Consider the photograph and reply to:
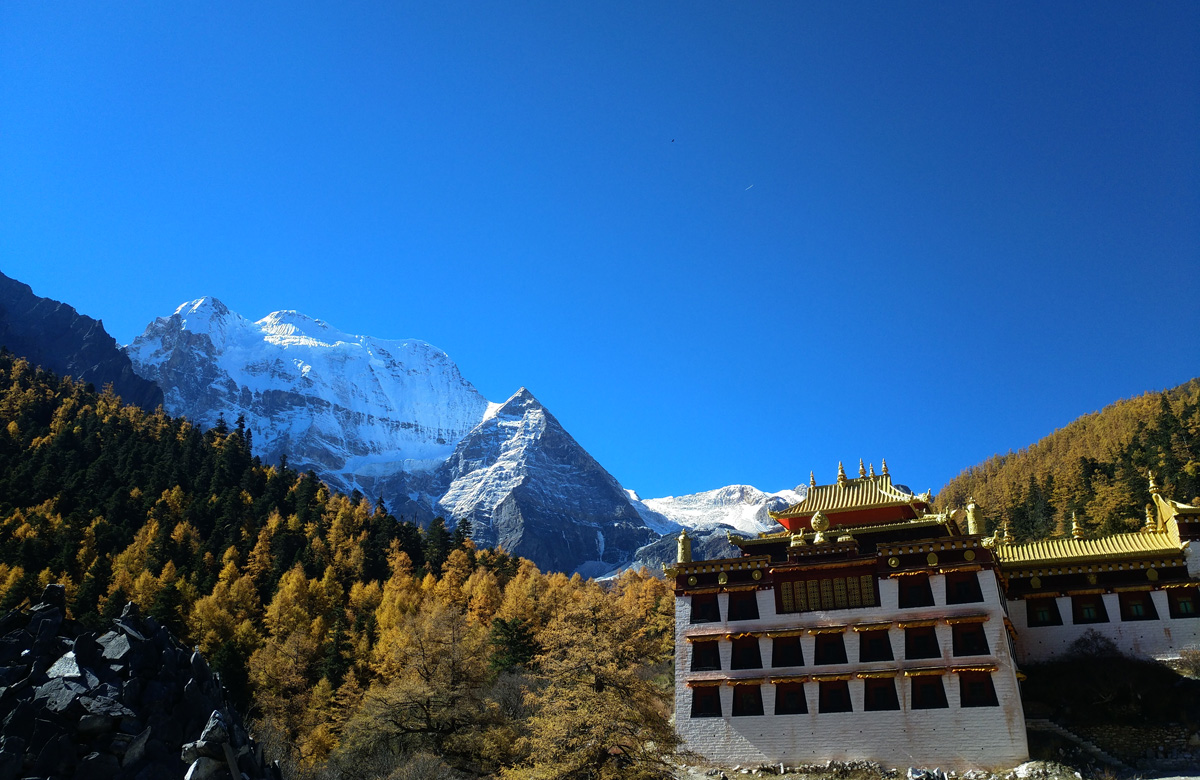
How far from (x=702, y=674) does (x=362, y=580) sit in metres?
47.5

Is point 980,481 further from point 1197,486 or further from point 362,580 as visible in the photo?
point 362,580

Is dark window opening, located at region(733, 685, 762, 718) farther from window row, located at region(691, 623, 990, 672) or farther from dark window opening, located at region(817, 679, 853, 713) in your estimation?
dark window opening, located at region(817, 679, 853, 713)

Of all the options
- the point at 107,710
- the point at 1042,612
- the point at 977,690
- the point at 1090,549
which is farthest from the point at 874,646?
the point at 107,710

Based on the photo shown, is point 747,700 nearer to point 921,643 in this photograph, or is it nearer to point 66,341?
point 921,643

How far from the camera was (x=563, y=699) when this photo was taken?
30.1 metres

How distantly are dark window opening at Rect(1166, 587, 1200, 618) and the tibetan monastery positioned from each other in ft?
0.17

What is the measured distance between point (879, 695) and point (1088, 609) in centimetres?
1125

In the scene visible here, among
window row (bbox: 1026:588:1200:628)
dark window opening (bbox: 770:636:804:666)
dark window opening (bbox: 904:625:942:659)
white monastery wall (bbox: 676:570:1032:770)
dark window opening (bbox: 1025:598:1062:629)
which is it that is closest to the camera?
white monastery wall (bbox: 676:570:1032:770)

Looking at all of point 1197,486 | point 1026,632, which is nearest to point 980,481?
point 1197,486

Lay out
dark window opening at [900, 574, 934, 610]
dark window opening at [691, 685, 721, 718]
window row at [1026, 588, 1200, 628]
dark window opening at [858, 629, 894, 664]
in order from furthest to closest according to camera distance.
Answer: dark window opening at [691, 685, 721, 718] < window row at [1026, 588, 1200, 628] < dark window opening at [900, 574, 934, 610] < dark window opening at [858, 629, 894, 664]

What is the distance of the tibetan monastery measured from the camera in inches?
1341

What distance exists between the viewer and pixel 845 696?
35688 mm

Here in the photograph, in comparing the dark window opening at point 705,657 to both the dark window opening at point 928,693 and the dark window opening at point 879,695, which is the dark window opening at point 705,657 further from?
the dark window opening at point 928,693

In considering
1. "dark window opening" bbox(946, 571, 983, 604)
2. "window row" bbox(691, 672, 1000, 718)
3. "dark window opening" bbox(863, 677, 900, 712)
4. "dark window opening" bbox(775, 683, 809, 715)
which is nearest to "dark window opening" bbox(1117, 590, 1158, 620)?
"dark window opening" bbox(946, 571, 983, 604)
